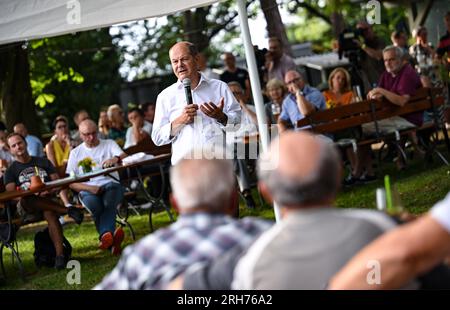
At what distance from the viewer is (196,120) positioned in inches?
308

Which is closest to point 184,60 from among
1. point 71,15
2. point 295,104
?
point 71,15

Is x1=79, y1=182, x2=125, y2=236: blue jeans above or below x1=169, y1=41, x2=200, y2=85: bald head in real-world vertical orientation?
below

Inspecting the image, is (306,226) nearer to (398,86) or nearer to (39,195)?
(39,195)

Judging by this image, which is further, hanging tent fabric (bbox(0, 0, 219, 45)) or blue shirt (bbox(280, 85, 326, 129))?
blue shirt (bbox(280, 85, 326, 129))

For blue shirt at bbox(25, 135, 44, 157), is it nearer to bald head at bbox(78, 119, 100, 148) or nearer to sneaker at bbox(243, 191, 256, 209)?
bald head at bbox(78, 119, 100, 148)

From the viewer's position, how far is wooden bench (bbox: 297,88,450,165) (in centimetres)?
1151

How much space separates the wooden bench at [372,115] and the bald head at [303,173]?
25.8ft

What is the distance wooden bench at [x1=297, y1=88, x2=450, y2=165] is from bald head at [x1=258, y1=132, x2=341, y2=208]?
7878mm

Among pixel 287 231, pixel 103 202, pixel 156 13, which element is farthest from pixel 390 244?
pixel 103 202

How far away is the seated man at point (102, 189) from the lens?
1053cm

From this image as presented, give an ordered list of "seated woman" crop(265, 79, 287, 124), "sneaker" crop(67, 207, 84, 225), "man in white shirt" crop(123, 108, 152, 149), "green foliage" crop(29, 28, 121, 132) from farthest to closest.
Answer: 1. "green foliage" crop(29, 28, 121, 132)
2. "man in white shirt" crop(123, 108, 152, 149)
3. "seated woman" crop(265, 79, 287, 124)
4. "sneaker" crop(67, 207, 84, 225)

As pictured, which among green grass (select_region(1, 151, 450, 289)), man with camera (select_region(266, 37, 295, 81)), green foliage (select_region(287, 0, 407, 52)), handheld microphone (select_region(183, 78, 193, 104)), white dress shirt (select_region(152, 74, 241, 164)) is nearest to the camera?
handheld microphone (select_region(183, 78, 193, 104))

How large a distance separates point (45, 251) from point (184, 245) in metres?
7.18

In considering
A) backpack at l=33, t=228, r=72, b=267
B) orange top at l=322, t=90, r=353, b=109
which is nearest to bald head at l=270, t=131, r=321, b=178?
backpack at l=33, t=228, r=72, b=267
